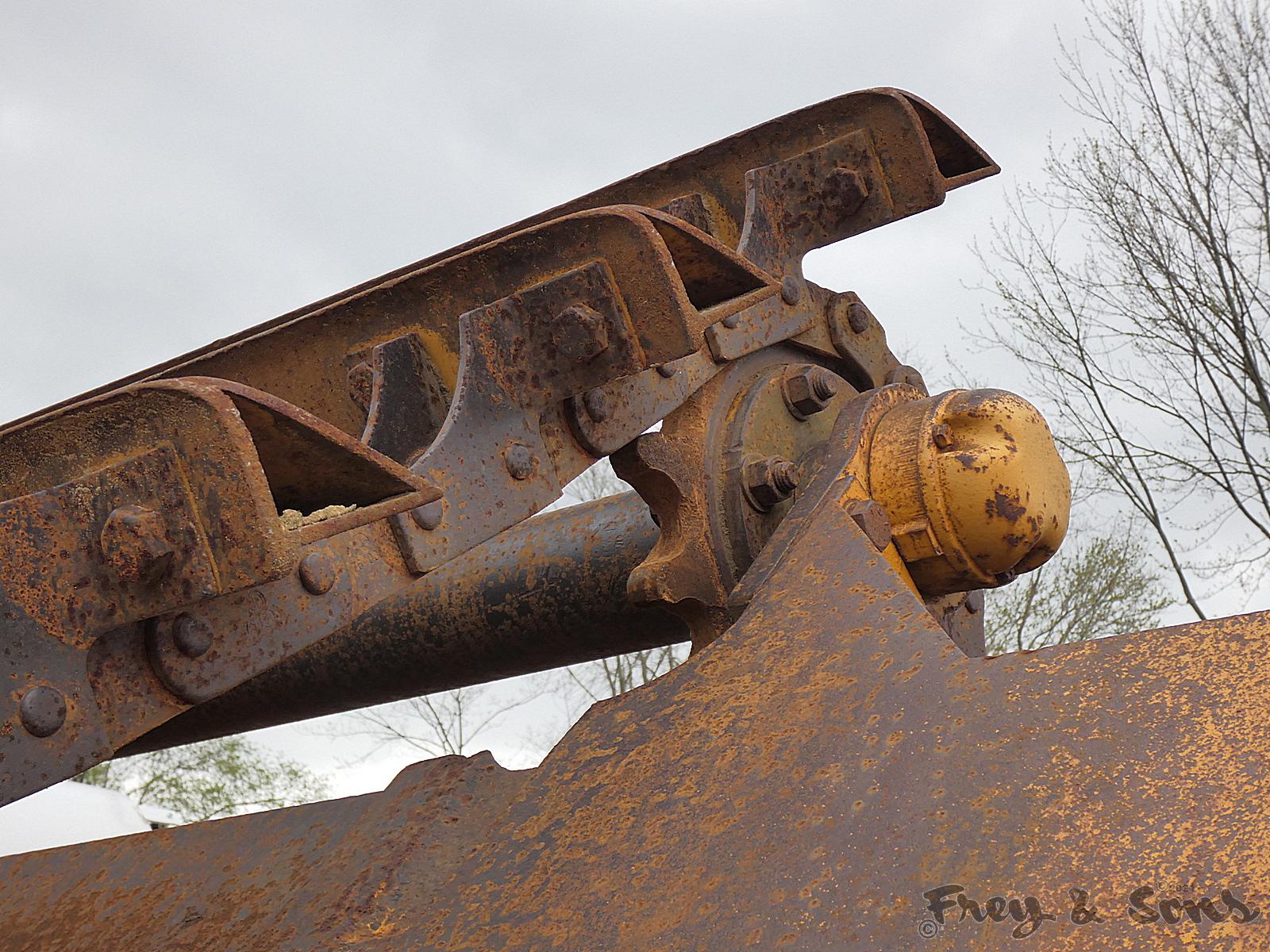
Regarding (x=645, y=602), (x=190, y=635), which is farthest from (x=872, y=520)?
(x=190, y=635)

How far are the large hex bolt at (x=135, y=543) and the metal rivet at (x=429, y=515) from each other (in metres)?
0.45

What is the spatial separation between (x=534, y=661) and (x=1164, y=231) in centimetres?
969

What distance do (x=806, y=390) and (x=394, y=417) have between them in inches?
32.3

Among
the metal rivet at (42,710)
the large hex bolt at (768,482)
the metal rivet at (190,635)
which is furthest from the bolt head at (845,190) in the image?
the metal rivet at (42,710)

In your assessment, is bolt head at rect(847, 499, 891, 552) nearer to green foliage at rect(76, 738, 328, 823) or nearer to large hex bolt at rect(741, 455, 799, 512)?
large hex bolt at rect(741, 455, 799, 512)

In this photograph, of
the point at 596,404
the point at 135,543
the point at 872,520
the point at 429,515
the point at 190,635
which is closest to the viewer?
the point at 135,543

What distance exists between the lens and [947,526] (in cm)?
231

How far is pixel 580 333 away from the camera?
6.23ft

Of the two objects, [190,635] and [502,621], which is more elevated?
[190,635]

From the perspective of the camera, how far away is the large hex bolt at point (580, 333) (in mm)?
1887

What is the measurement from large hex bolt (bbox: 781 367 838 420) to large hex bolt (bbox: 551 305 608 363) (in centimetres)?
70

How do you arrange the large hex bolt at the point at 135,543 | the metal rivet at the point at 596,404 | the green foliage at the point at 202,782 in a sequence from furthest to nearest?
1. the green foliage at the point at 202,782
2. the metal rivet at the point at 596,404
3. the large hex bolt at the point at 135,543

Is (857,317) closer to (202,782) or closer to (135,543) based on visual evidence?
(135,543)

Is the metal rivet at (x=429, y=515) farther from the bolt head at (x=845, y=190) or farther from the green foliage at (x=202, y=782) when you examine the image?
the green foliage at (x=202, y=782)
